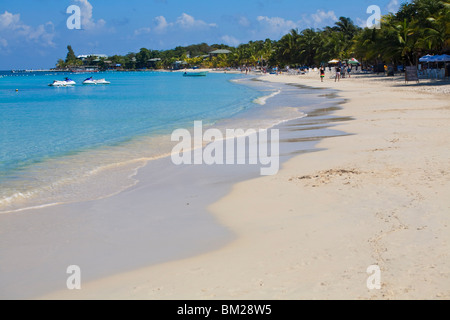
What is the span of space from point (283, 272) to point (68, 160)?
9.82 m

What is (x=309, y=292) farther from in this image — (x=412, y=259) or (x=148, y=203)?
(x=148, y=203)

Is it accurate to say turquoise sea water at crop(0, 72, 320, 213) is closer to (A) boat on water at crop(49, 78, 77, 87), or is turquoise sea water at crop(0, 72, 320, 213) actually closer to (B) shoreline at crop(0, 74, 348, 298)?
(B) shoreline at crop(0, 74, 348, 298)

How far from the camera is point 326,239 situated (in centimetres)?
571

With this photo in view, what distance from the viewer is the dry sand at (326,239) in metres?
4.51

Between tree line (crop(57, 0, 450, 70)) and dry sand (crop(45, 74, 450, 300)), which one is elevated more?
tree line (crop(57, 0, 450, 70))

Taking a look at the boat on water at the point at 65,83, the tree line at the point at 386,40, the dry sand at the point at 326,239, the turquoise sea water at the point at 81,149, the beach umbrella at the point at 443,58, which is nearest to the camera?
the dry sand at the point at 326,239

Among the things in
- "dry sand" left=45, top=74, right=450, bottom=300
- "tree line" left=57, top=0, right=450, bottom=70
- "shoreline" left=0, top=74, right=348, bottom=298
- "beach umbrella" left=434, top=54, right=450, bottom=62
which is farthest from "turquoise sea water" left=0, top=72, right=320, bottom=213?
"tree line" left=57, top=0, right=450, bottom=70

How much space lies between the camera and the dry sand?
14.8 feet

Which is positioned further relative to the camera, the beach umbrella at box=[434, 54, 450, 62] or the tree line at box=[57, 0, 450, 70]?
the tree line at box=[57, 0, 450, 70]

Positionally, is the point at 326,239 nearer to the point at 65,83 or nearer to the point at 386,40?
the point at 386,40

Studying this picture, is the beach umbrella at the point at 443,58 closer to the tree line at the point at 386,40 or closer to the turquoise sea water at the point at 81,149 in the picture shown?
the tree line at the point at 386,40

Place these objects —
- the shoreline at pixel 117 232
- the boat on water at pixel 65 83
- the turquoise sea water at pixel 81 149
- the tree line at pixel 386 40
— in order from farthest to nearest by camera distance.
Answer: the boat on water at pixel 65 83
the tree line at pixel 386 40
the turquoise sea water at pixel 81 149
the shoreline at pixel 117 232

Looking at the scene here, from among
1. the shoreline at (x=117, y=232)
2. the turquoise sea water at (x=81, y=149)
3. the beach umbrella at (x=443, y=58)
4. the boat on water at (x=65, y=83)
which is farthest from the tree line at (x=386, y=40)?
the boat on water at (x=65, y=83)
